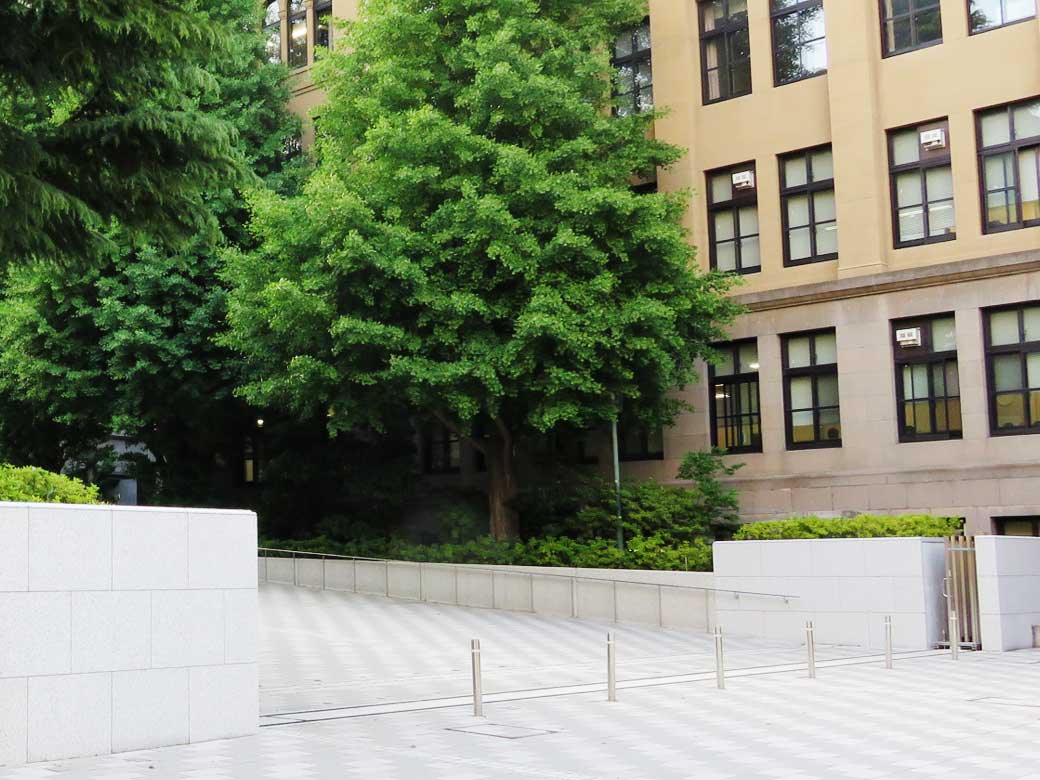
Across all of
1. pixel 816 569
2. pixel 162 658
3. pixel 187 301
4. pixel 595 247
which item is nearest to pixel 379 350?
pixel 595 247

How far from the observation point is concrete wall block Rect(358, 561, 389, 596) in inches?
1117

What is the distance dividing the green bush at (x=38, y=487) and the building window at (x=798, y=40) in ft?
69.5

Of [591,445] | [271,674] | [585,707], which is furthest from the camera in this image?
[591,445]

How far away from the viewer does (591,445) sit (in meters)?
32.9

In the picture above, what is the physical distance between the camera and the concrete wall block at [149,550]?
1093 centimetres

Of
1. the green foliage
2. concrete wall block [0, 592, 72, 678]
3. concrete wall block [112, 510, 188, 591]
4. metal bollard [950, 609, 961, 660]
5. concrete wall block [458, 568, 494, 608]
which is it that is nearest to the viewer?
concrete wall block [0, 592, 72, 678]

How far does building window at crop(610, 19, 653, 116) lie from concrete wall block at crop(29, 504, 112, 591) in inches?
962

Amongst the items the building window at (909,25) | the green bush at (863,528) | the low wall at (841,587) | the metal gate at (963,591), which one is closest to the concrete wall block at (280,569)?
the low wall at (841,587)

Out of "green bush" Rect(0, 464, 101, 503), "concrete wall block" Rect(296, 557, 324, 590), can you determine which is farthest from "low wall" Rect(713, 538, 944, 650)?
"green bush" Rect(0, 464, 101, 503)

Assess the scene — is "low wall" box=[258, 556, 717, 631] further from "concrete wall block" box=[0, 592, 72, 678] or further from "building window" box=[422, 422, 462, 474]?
"concrete wall block" box=[0, 592, 72, 678]

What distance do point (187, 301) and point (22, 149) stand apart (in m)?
20.0

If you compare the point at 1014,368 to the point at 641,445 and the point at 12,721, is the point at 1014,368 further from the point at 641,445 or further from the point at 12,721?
the point at 12,721

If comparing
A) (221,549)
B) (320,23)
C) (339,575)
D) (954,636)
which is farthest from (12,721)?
(320,23)

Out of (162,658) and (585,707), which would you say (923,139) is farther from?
(162,658)
